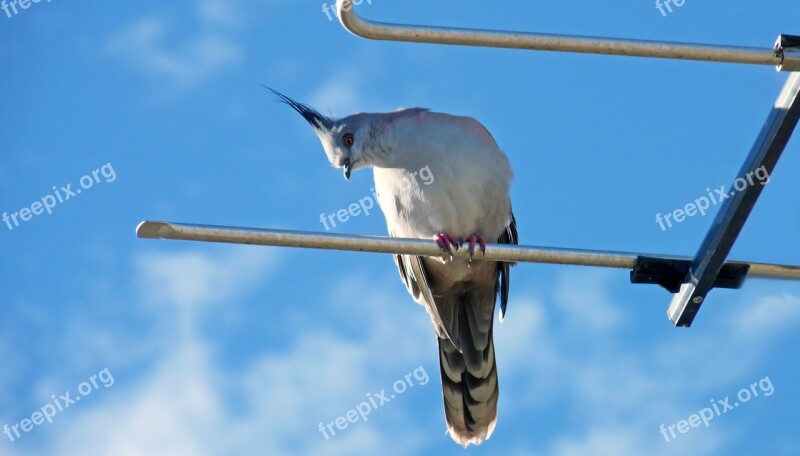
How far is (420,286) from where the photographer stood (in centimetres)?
931

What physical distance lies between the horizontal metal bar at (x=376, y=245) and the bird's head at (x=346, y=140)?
2742 millimetres

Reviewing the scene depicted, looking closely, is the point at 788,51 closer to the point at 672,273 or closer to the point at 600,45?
the point at 600,45

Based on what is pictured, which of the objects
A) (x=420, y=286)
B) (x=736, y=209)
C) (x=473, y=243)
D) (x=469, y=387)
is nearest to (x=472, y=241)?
(x=473, y=243)

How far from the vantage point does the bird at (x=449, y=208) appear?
856cm

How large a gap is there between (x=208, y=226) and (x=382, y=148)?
3.33 meters

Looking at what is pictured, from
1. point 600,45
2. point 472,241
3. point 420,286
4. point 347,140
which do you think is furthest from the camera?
point 420,286

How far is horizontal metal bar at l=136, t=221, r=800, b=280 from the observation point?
543 centimetres

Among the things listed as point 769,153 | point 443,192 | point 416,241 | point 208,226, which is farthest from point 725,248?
point 443,192

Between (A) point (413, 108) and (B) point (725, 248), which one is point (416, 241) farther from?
(A) point (413, 108)

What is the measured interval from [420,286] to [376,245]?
3.63 m

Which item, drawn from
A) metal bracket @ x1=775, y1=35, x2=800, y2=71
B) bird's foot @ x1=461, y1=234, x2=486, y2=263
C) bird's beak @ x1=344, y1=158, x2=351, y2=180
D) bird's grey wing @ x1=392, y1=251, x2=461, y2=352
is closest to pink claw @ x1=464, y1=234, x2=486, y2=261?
bird's foot @ x1=461, y1=234, x2=486, y2=263

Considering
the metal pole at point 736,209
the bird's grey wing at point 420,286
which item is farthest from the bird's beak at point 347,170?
the metal pole at point 736,209

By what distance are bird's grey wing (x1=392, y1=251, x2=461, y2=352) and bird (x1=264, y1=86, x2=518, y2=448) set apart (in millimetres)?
11

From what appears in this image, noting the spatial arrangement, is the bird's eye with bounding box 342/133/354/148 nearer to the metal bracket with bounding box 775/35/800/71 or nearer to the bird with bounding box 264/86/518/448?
the bird with bounding box 264/86/518/448
